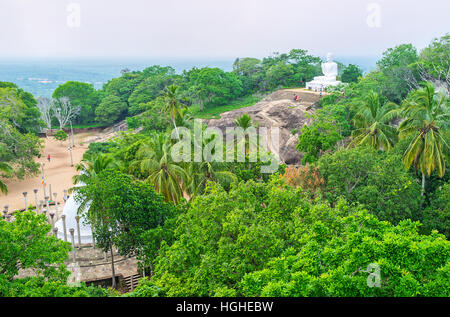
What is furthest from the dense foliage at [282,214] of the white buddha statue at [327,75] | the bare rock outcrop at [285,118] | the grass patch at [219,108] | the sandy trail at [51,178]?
the grass patch at [219,108]

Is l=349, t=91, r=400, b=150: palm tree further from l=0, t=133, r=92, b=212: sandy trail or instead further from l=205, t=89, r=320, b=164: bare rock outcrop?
l=0, t=133, r=92, b=212: sandy trail

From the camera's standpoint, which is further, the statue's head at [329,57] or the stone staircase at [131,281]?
the statue's head at [329,57]

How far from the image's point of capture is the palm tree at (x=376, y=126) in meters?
22.1

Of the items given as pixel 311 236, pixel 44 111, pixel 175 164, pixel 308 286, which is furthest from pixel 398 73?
pixel 44 111

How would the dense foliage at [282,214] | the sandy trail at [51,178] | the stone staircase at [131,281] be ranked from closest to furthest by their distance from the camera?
the dense foliage at [282,214]
the stone staircase at [131,281]
the sandy trail at [51,178]

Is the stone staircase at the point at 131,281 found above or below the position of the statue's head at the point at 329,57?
below

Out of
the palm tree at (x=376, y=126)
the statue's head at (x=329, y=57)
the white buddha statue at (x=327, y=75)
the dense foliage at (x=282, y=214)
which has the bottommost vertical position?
the dense foliage at (x=282, y=214)

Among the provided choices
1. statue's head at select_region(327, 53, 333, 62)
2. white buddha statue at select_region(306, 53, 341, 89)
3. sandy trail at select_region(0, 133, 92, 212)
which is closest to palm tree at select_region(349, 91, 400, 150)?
white buddha statue at select_region(306, 53, 341, 89)

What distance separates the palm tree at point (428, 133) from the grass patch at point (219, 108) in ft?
81.7

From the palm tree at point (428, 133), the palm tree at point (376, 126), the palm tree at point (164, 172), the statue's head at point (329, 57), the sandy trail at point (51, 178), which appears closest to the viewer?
the palm tree at point (428, 133)

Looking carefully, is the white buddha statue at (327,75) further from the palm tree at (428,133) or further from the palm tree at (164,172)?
the palm tree at (164,172)

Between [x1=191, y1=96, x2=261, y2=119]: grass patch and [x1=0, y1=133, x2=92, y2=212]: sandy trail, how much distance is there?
14653mm

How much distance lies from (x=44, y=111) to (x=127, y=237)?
1780 inches
